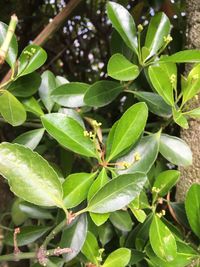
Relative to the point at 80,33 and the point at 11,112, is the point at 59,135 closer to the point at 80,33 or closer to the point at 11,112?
the point at 11,112

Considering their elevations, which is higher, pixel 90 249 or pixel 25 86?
pixel 25 86

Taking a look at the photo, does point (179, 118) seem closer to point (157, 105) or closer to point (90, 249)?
point (157, 105)

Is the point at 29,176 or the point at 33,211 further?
the point at 33,211

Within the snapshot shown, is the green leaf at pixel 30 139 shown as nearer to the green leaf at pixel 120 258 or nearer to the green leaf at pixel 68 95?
the green leaf at pixel 68 95

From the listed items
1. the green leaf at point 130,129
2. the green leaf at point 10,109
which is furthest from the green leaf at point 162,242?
the green leaf at point 10,109

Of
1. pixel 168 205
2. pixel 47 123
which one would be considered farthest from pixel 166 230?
pixel 47 123

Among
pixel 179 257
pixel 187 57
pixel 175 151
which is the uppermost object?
pixel 187 57

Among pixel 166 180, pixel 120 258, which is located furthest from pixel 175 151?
pixel 120 258
